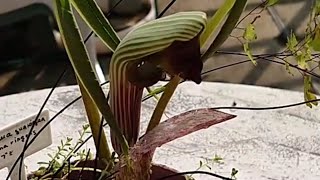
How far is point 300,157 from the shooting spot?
40.4 inches

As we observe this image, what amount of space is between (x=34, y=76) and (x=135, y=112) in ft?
6.51

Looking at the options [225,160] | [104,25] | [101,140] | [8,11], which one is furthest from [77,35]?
[8,11]

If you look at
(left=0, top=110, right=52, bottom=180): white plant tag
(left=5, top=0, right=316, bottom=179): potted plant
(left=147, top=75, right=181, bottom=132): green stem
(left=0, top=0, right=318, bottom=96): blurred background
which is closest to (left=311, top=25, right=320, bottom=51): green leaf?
(left=5, top=0, right=316, bottom=179): potted plant

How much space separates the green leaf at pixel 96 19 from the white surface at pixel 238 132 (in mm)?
351

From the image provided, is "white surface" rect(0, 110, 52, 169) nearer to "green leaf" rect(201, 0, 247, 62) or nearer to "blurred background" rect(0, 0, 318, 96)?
"green leaf" rect(201, 0, 247, 62)

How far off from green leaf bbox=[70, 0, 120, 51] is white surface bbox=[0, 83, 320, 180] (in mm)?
351

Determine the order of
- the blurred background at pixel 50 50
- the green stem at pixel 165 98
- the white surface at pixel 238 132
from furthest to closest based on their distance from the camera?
the blurred background at pixel 50 50 < the white surface at pixel 238 132 < the green stem at pixel 165 98

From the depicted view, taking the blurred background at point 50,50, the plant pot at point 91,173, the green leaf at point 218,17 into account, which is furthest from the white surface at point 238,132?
the blurred background at point 50,50

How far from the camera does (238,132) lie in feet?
3.65

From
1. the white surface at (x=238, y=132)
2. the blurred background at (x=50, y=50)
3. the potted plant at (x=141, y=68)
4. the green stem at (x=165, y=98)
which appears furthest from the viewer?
the blurred background at (x=50, y=50)

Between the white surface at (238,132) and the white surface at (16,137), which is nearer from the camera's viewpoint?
the white surface at (16,137)

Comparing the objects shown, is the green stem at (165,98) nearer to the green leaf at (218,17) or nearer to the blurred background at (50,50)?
the green leaf at (218,17)

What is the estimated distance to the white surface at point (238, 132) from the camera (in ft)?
3.29

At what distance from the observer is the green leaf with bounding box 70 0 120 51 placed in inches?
25.3
